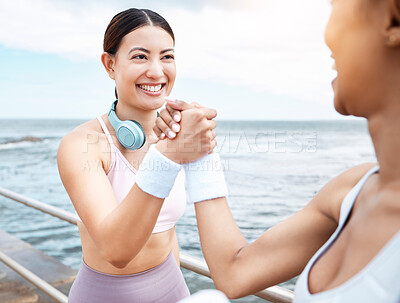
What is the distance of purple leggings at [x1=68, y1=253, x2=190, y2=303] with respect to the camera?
1.42 m

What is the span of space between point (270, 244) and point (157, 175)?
0.34 m

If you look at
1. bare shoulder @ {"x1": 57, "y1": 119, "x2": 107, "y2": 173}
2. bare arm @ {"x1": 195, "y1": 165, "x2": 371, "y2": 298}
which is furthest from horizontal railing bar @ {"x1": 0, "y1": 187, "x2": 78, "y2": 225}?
bare arm @ {"x1": 195, "y1": 165, "x2": 371, "y2": 298}

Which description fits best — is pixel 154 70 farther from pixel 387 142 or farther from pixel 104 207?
pixel 387 142

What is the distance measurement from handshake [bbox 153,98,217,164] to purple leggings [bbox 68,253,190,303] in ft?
1.96

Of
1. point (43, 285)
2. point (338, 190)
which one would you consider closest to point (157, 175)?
point (338, 190)

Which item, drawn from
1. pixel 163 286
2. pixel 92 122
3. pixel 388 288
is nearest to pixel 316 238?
pixel 388 288

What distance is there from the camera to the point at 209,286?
224 inches

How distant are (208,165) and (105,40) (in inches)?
28.7

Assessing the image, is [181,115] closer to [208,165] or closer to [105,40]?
[208,165]

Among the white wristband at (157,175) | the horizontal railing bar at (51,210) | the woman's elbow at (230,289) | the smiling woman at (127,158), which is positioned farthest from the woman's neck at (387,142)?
the horizontal railing bar at (51,210)

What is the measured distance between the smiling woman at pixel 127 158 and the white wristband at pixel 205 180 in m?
0.30

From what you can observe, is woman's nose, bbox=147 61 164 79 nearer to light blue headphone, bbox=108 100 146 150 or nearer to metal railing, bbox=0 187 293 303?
light blue headphone, bbox=108 100 146 150

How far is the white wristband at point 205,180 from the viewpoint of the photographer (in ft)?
3.37

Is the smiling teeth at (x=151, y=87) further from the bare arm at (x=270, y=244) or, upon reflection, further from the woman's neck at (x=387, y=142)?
the woman's neck at (x=387, y=142)
